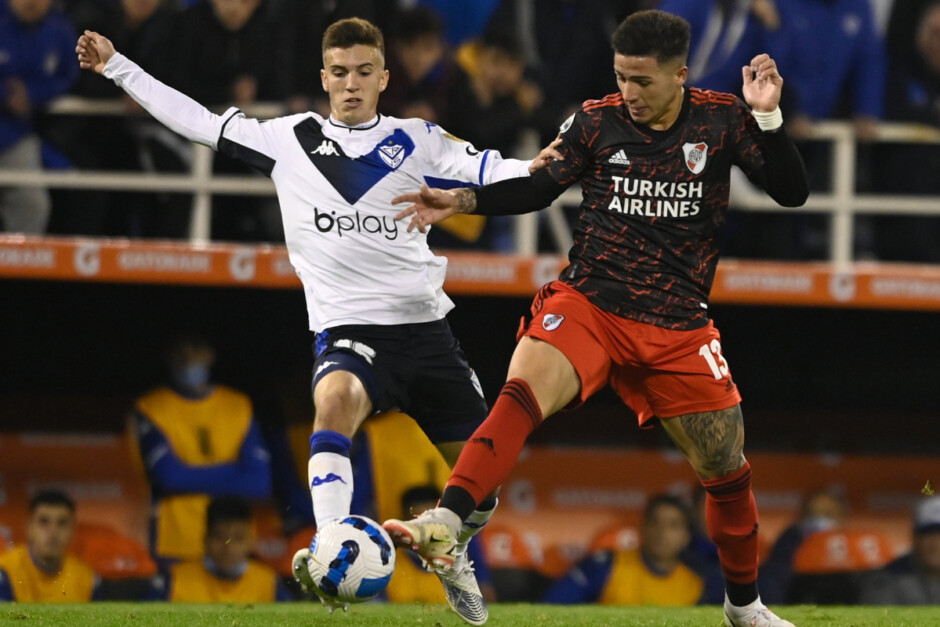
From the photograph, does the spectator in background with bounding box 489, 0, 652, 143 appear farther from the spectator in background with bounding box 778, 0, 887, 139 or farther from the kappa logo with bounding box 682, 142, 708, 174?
the kappa logo with bounding box 682, 142, 708, 174

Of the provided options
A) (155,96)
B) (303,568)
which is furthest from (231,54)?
(303,568)

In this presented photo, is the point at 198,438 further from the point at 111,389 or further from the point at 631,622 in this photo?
the point at 631,622

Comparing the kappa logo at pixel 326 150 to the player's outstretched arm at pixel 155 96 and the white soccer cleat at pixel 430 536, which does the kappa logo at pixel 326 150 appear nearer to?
the player's outstretched arm at pixel 155 96

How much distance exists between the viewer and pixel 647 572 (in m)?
9.00

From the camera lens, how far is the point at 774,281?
26.8 ft

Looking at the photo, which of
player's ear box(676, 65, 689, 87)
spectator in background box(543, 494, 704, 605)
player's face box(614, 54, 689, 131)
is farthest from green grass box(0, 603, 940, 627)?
player's ear box(676, 65, 689, 87)

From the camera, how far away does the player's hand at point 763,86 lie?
4754 mm

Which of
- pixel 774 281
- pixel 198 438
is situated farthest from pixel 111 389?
pixel 774 281

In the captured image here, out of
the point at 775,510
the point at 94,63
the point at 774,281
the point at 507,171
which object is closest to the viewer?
the point at 507,171

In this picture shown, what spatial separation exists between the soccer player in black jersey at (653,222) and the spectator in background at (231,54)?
3.54 metres

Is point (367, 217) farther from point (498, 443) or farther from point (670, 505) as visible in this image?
point (670, 505)

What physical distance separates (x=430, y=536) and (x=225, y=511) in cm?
482

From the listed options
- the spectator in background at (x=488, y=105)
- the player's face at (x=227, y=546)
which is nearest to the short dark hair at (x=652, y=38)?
the spectator in background at (x=488, y=105)

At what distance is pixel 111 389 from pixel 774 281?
4.13 meters
